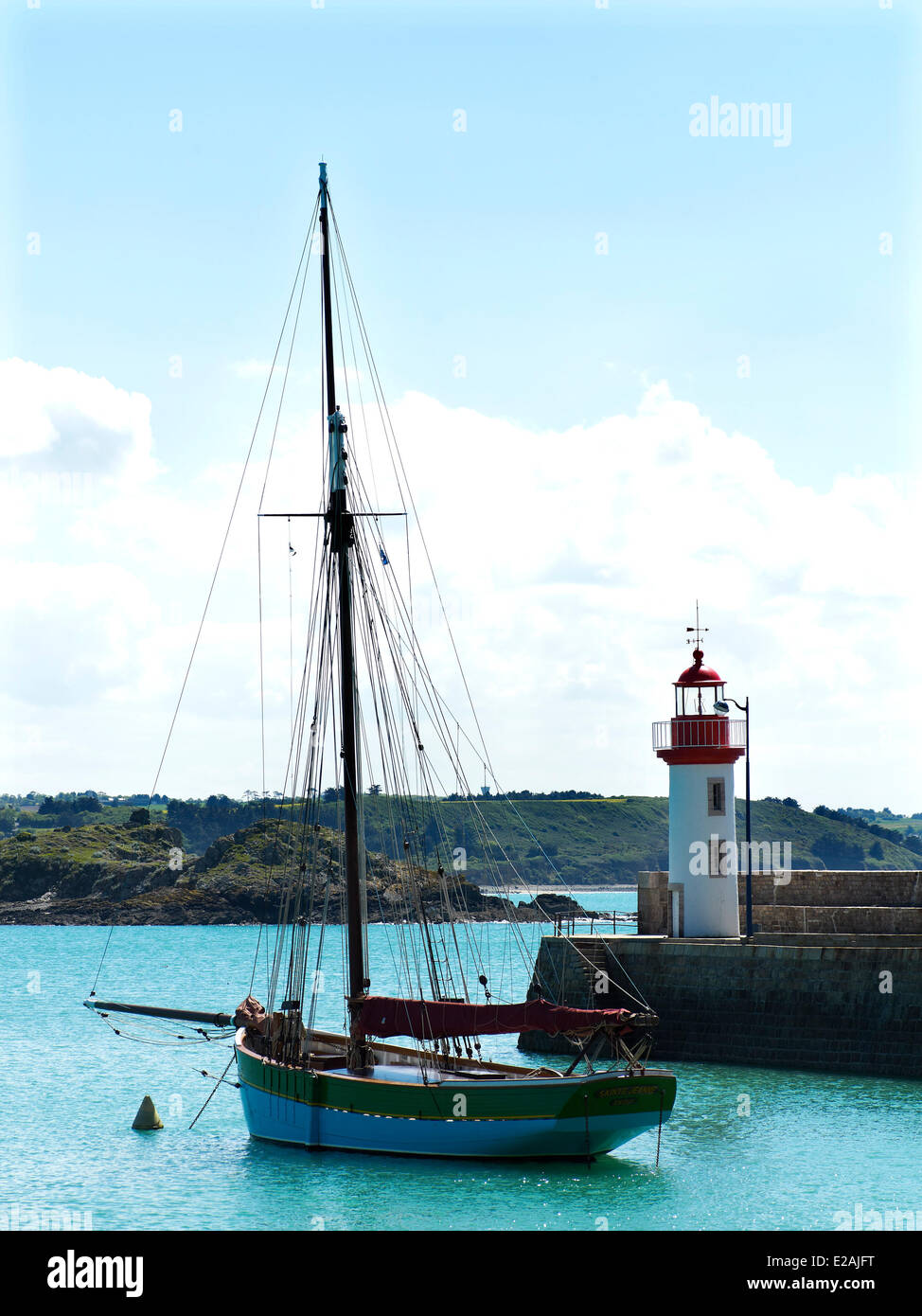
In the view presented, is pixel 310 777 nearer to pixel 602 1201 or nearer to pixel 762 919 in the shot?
pixel 602 1201

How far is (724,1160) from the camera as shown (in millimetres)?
24734

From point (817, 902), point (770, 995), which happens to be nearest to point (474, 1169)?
point (770, 995)

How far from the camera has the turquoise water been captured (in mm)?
21344

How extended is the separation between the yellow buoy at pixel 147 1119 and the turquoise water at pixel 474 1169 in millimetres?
372

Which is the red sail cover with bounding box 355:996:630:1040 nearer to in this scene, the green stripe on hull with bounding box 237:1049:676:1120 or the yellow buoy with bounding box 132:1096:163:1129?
the green stripe on hull with bounding box 237:1049:676:1120

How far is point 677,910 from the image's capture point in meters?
37.3

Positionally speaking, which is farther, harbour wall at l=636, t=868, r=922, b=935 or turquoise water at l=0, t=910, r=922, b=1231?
harbour wall at l=636, t=868, r=922, b=935

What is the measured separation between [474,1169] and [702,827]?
15522 millimetres

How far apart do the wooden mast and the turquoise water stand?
3288mm

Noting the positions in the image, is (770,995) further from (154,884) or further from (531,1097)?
(154,884)

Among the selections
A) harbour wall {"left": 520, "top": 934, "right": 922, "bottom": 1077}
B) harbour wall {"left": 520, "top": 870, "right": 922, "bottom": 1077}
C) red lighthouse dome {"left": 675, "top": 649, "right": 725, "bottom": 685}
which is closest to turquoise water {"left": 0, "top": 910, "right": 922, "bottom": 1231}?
harbour wall {"left": 520, "top": 934, "right": 922, "bottom": 1077}
